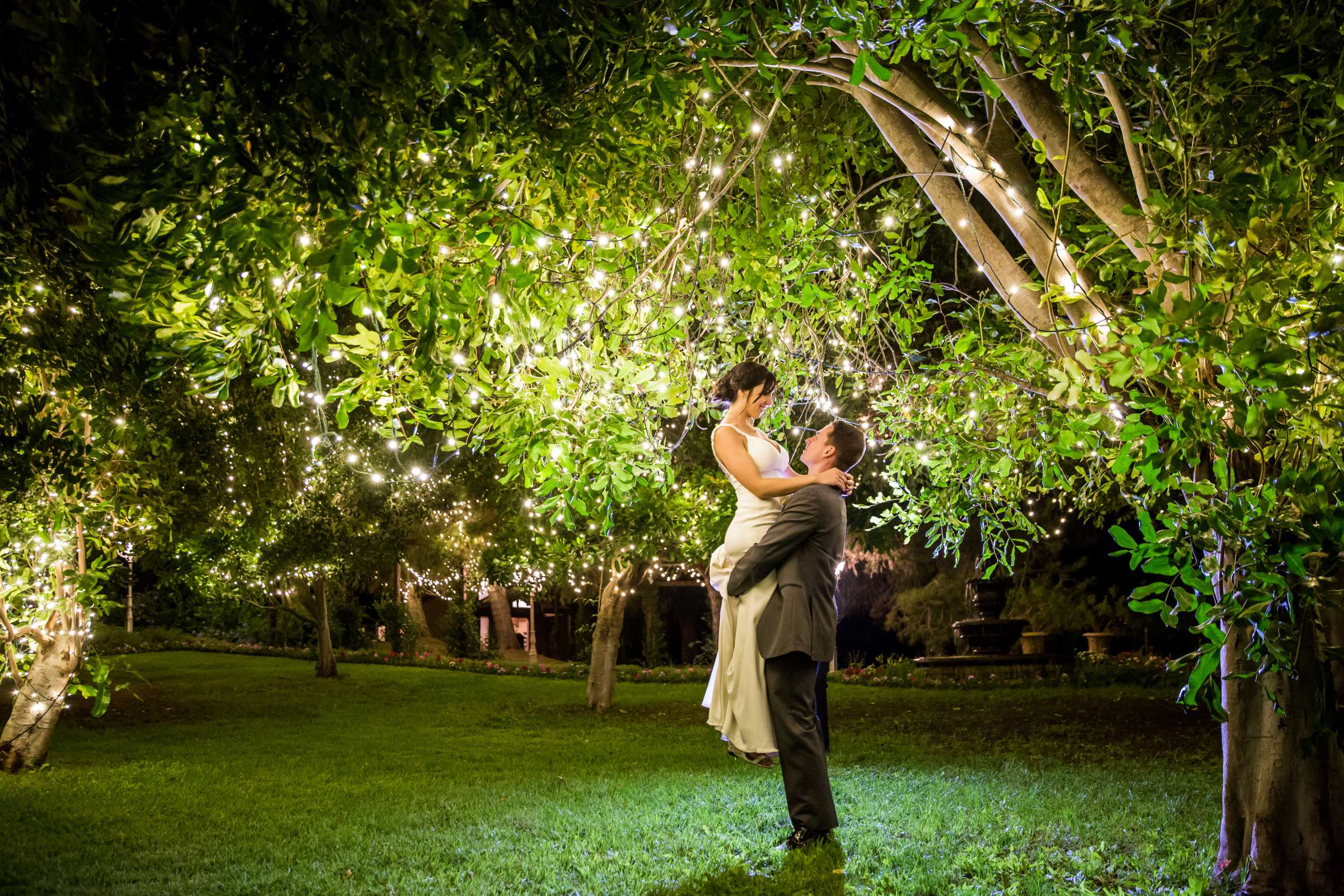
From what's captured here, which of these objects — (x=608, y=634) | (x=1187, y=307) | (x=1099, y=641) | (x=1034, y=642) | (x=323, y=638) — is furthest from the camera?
(x=323, y=638)

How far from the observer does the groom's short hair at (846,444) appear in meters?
4.59

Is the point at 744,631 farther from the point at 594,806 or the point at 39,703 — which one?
the point at 39,703

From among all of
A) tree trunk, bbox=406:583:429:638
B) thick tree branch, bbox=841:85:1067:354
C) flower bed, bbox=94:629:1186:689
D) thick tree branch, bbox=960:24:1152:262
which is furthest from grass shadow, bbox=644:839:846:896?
tree trunk, bbox=406:583:429:638

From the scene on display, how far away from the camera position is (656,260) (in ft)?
13.4

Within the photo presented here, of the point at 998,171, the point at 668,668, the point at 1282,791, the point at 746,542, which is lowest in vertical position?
the point at 668,668

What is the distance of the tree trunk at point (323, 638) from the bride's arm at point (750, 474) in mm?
14448

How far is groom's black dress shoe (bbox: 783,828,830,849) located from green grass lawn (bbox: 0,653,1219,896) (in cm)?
9

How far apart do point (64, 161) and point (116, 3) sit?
0.44m

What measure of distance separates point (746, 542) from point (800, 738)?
99 cm

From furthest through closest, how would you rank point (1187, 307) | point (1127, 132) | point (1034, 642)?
point (1034, 642) → point (1127, 132) → point (1187, 307)

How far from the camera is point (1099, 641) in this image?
17078 mm

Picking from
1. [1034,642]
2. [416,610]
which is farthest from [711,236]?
[416,610]

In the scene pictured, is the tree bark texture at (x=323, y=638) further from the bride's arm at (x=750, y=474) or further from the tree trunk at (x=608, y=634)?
the bride's arm at (x=750, y=474)

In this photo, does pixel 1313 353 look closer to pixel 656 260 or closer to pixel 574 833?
pixel 656 260
